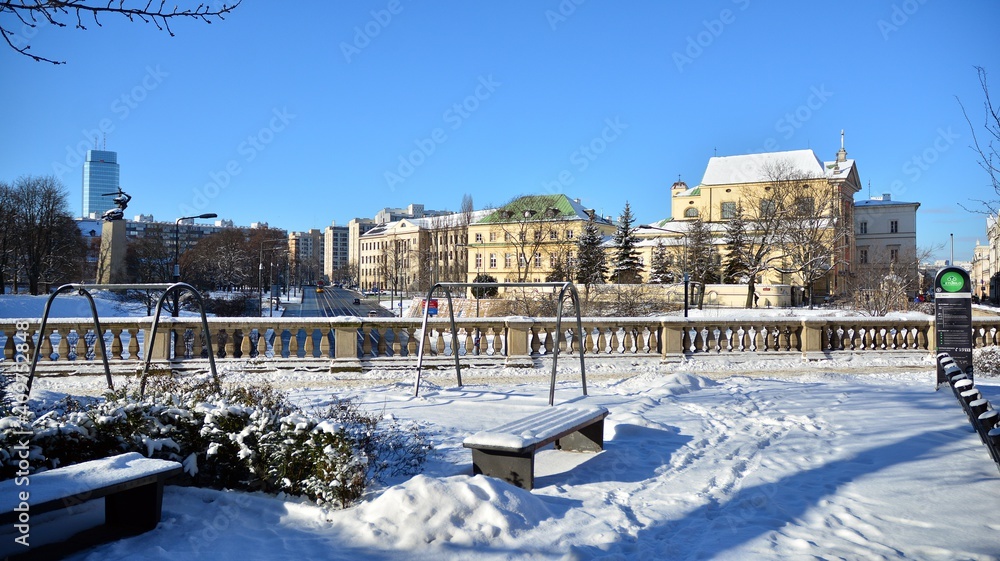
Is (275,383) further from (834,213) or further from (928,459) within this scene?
(834,213)

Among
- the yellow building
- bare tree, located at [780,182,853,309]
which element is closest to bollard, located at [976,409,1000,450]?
bare tree, located at [780,182,853,309]

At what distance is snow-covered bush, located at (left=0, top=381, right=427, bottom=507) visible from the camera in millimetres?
4988

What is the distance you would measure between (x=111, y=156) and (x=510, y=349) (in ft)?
399

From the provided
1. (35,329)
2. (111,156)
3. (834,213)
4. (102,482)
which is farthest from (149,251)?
(111,156)

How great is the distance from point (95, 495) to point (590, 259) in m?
58.6

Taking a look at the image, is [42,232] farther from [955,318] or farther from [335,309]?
[955,318]

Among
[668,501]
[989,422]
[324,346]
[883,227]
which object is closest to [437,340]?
[324,346]

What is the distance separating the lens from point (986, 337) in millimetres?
17453

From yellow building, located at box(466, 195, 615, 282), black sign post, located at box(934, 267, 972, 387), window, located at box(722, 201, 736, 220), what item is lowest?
black sign post, located at box(934, 267, 972, 387)

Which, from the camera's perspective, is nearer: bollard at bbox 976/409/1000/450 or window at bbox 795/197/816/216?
bollard at bbox 976/409/1000/450

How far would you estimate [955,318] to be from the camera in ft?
37.6

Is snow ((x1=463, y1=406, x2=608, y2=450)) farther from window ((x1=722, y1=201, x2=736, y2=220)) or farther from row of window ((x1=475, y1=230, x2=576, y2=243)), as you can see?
window ((x1=722, y1=201, x2=736, y2=220))

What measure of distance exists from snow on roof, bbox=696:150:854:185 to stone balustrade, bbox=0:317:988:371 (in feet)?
211

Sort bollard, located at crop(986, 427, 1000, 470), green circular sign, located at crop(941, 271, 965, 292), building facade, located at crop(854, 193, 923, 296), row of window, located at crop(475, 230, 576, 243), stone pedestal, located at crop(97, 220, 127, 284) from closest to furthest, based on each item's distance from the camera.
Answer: bollard, located at crop(986, 427, 1000, 470)
green circular sign, located at crop(941, 271, 965, 292)
stone pedestal, located at crop(97, 220, 127, 284)
row of window, located at crop(475, 230, 576, 243)
building facade, located at crop(854, 193, 923, 296)
